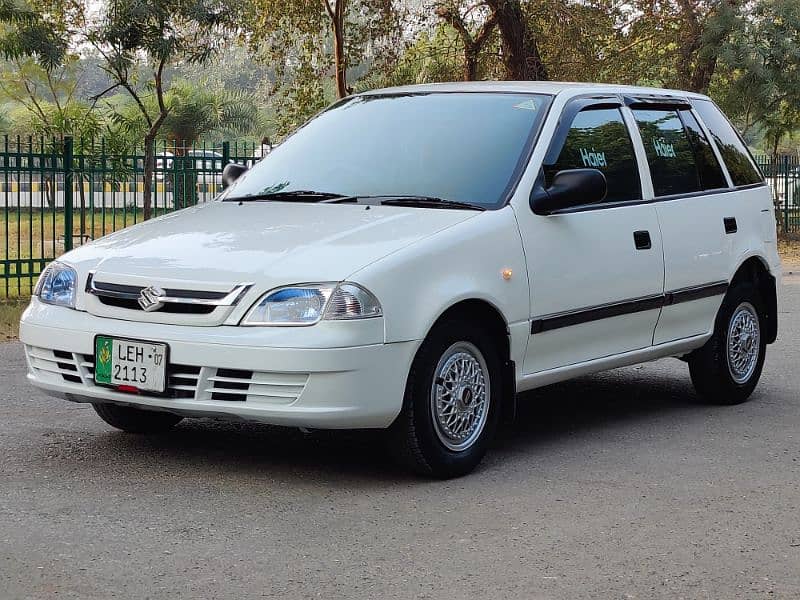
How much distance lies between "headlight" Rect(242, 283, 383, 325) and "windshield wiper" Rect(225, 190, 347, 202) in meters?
1.18

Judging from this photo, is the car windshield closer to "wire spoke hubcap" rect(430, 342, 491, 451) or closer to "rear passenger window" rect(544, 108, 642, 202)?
"rear passenger window" rect(544, 108, 642, 202)

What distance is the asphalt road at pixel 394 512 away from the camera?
15.3 ft

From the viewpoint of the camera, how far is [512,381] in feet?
21.4

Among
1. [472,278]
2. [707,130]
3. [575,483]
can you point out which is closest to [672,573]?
[575,483]

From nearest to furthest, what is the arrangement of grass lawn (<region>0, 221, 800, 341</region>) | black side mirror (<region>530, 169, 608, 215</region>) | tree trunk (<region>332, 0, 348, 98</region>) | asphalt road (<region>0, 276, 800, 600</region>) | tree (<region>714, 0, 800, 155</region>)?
asphalt road (<region>0, 276, 800, 600</region>), black side mirror (<region>530, 169, 608, 215</region>), grass lawn (<region>0, 221, 800, 341</region>), tree trunk (<region>332, 0, 348, 98</region>), tree (<region>714, 0, 800, 155</region>)

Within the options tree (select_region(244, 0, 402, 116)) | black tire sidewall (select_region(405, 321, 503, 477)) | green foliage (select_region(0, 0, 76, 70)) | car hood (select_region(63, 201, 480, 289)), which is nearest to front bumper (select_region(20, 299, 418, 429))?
black tire sidewall (select_region(405, 321, 503, 477))

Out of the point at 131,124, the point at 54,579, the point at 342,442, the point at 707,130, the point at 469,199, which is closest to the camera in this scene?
the point at 54,579

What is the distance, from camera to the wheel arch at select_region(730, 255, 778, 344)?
8.49 m

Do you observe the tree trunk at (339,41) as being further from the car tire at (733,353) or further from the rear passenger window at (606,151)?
the rear passenger window at (606,151)

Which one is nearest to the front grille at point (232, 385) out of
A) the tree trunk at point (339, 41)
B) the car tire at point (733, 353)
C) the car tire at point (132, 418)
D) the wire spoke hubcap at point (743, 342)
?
the car tire at point (132, 418)

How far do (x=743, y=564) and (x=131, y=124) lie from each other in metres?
14.9

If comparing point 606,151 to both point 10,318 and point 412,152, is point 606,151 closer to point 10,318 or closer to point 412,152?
point 412,152

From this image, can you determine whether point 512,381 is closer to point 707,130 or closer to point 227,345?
point 227,345

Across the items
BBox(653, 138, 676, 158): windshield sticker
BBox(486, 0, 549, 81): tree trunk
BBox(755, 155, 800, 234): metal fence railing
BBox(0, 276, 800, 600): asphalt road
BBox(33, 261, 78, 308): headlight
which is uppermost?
BBox(486, 0, 549, 81): tree trunk
